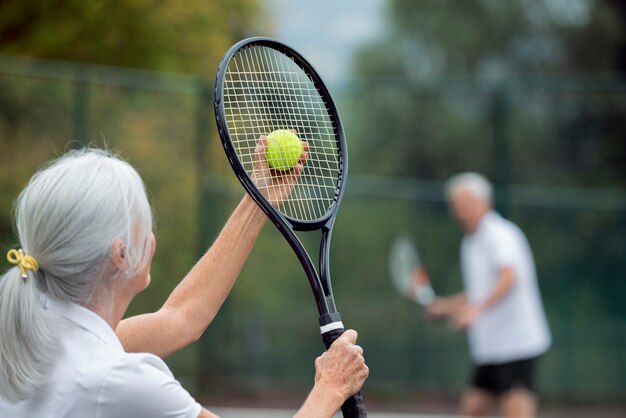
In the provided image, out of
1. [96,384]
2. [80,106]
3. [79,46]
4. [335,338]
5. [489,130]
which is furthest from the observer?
[489,130]

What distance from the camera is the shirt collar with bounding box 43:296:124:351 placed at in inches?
77.3

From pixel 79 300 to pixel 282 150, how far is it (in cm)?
70

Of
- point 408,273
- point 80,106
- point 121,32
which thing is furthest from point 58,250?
point 121,32

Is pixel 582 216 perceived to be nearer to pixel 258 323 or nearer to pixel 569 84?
pixel 569 84

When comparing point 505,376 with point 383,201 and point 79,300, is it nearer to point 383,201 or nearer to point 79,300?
point 383,201

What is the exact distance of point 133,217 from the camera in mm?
1997

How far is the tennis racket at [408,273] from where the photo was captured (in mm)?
8344

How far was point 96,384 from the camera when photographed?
73.5 inches

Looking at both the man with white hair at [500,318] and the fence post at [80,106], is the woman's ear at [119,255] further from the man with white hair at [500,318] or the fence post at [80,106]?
the fence post at [80,106]

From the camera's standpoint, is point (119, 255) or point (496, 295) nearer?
point (119, 255)

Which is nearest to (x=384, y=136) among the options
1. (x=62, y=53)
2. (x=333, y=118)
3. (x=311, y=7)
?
(x=62, y=53)

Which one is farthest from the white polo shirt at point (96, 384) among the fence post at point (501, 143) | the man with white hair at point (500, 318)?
the fence post at point (501, 143)

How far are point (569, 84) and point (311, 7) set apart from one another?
1204 cm

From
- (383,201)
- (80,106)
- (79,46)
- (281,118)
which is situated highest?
(79,46)
